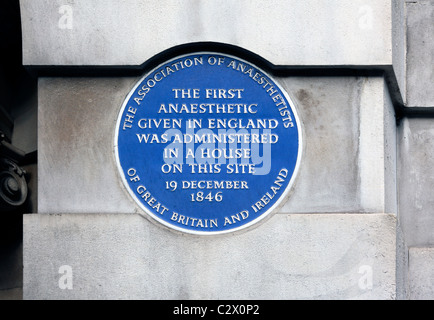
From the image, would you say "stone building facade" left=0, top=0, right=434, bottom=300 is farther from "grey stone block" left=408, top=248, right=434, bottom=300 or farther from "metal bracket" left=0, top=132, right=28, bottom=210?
"grey stone block" left=408, top=248, right=434, bottom=300

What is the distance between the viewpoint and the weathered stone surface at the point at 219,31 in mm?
12633

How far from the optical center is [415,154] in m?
13.9

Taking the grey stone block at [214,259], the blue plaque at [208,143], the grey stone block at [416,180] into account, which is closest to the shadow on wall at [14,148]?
the grey stone block at [214,259]

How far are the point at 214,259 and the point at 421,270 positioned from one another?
262cm

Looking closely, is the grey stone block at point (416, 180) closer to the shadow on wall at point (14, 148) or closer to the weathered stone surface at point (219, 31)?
the weathered stone surface at point (219, 31)

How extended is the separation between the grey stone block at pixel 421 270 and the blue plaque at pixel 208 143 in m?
2.00

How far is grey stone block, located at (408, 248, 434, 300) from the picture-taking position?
44.7ft

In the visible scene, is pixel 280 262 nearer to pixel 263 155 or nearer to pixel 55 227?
pixel 263 155

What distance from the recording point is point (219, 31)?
1266 cm

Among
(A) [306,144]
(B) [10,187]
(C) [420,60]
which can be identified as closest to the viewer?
(A) [306,144]

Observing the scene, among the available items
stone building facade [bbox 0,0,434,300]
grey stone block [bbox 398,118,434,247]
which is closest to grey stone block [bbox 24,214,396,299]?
stone building facade [bbox 0,0,434,300]

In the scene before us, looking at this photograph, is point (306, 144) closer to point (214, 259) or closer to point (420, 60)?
point (214, 259)

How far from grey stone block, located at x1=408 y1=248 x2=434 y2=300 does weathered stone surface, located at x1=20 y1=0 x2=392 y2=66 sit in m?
2.36

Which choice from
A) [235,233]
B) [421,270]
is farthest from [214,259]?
[421,270]
